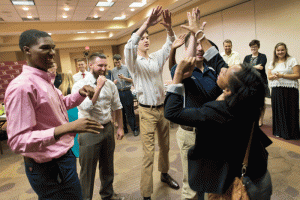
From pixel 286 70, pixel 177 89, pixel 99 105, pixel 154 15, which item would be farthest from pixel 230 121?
pixel 286 70

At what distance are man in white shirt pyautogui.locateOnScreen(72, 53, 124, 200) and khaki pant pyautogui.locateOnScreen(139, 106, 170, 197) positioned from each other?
0.31 metres

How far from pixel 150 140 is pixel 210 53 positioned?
1.06 meters

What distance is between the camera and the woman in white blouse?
3.20 metres

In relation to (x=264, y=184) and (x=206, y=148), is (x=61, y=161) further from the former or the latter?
(x=264, y=184)

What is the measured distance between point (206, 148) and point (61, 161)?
0.86m

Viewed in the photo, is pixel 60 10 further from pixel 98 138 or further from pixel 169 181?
pixel 169 181

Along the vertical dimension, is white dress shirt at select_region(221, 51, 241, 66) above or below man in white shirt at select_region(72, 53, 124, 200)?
above

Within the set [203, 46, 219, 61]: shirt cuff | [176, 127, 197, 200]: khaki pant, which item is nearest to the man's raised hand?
[203, 46, 219, 61]: shirt cuff

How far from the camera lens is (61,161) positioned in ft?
3.83

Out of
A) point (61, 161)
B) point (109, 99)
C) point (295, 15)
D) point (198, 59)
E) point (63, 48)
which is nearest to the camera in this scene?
point (61, 161)

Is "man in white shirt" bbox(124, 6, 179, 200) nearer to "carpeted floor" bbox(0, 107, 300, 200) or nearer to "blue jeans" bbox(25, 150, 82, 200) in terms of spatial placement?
"carpeted floor" bbox(0, 107, 300, 200)

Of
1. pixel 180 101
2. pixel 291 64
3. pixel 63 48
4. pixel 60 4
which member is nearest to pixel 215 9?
pixel 291 64

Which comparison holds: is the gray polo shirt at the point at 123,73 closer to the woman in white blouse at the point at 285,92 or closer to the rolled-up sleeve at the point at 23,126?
the woman in white blouse at the point at 285,92

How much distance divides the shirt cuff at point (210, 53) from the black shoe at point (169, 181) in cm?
151
